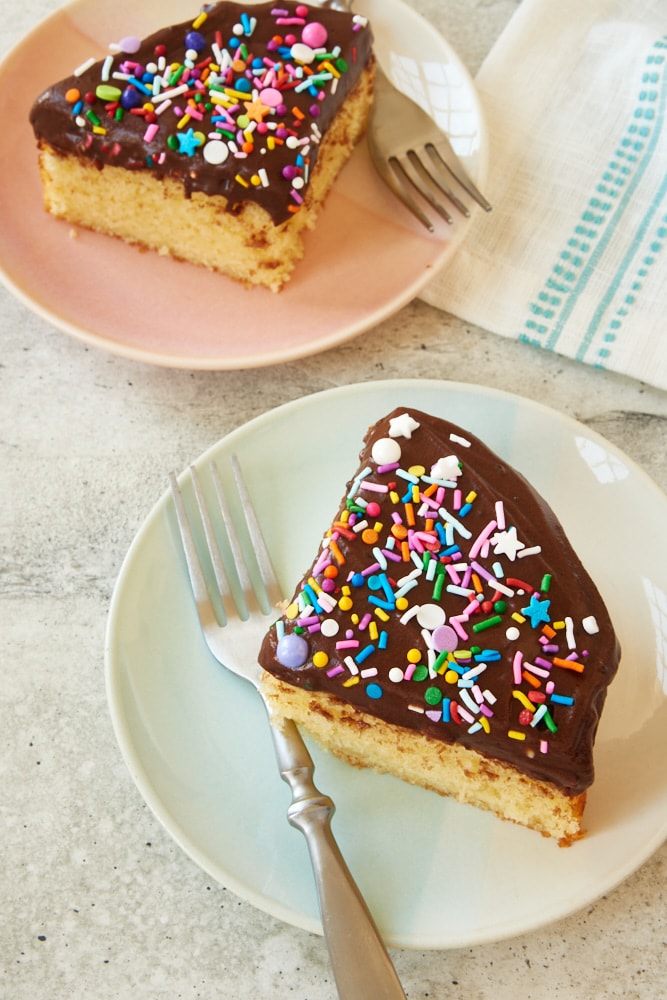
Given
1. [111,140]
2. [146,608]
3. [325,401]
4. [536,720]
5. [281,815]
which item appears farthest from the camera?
[111,140]

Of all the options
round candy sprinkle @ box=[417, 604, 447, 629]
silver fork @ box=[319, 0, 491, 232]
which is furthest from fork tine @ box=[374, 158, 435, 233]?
round candy sprinkle @ box=[417, 604, 447, 629]

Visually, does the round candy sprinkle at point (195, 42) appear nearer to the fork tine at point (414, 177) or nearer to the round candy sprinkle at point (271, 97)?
the round candy sprinkle at point (271, 97)

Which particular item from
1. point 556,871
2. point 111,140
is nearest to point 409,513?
point 556,871

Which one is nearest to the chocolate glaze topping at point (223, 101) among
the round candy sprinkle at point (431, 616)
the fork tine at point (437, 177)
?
the fork tine at point (437, 177)

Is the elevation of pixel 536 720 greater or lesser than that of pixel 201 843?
A: greater

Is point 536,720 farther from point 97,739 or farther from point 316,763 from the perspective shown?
point 97,739

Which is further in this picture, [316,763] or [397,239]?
[397,239]
